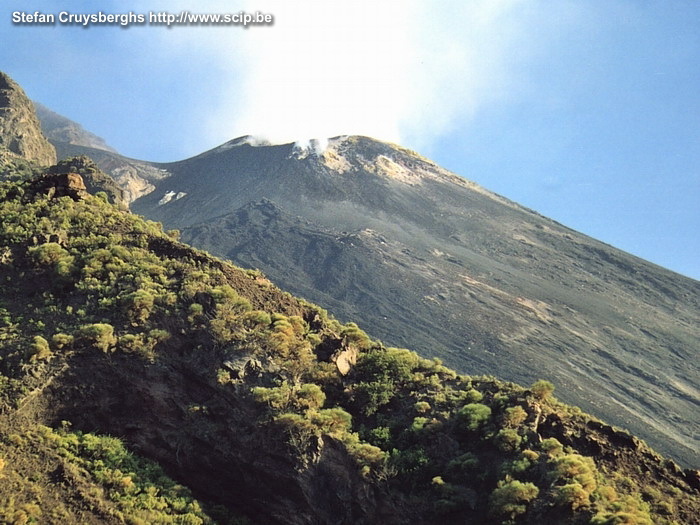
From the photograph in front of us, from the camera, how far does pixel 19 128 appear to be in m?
97.2

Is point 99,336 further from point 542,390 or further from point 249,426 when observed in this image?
point 542,390

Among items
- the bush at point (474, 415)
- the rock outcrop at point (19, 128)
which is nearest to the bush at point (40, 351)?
the bush at point (474, 415)

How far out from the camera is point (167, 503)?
63.0 feet

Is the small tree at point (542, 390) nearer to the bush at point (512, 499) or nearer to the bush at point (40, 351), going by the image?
the bush at point (512, 499)

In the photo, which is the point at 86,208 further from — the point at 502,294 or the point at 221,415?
the point at 502,294

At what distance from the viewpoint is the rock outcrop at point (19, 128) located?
9325cm

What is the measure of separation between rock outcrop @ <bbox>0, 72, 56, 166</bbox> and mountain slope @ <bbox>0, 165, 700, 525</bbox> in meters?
75.0

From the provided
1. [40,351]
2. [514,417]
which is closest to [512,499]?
[514,417]

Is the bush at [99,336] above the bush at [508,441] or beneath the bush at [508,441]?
beneath

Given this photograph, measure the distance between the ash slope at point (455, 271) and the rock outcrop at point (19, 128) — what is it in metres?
32.0

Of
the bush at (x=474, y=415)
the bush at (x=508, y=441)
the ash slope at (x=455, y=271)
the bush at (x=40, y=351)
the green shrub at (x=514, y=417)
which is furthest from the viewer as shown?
the ash slope at (x=455, y=271)

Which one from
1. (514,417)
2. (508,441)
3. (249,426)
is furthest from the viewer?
(249,426)

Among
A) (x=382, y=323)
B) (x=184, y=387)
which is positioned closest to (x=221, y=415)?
(x=184, y=387)

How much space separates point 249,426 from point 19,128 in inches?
3623
